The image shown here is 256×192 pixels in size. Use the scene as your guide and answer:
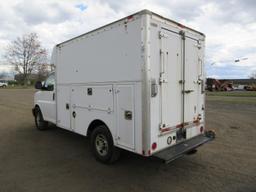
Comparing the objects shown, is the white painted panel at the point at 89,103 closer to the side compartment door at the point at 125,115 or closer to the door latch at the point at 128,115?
the side compartment door at the point at 125,115

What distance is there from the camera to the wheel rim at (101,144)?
465 cm

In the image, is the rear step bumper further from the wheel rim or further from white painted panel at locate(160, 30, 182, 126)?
the wheel rim

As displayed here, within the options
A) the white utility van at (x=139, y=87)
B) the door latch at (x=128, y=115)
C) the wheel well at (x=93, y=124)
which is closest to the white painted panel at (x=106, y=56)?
the white utility van at (x=139, y=87)

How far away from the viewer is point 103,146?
4.73 m

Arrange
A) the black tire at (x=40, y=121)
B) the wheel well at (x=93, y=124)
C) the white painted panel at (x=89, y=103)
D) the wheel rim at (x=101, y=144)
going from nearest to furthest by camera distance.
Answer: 1. the white painted panel at (x=89, y=103)
2. the wheel rim at (x=101, y=144)
3. the wheel well at (x=93, y=124)
4. the black tire at (x=40, y=121)

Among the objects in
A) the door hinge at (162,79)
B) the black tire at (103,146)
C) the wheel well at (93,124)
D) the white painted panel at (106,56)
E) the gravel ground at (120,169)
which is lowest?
the gravel ground at (120,169)

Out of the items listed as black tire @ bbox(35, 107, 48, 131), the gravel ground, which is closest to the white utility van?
the gravel ground


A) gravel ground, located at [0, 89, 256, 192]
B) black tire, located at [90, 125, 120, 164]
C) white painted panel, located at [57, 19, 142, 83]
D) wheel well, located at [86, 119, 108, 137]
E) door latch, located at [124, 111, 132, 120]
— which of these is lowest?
gravel ground, located at [0, 89, 256, 192]

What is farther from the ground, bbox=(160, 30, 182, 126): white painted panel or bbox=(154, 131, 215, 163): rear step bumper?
bbox=(160, 30, 182, 126): white painted panel

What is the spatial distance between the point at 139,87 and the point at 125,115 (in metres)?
0.65

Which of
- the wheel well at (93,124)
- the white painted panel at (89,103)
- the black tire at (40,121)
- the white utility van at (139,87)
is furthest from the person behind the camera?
the black tire at (40,121)

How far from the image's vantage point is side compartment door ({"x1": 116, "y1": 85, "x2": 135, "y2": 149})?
3912 mm

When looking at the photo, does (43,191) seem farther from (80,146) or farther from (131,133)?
(80,146)

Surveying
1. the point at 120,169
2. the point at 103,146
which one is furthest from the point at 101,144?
the point at 120,169
